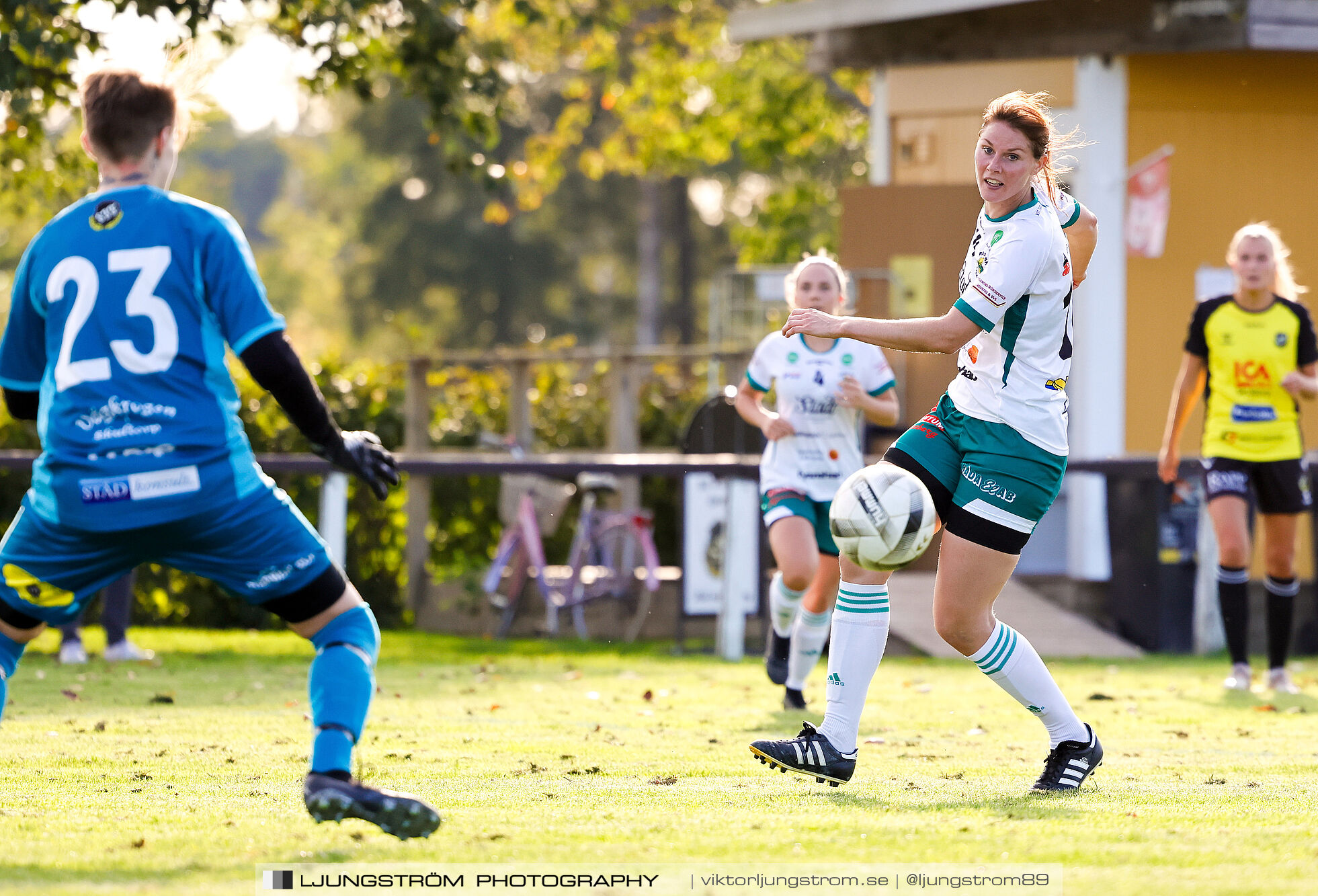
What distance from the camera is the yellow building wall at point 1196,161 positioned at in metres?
14.6

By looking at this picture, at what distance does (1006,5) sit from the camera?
48.5 ft

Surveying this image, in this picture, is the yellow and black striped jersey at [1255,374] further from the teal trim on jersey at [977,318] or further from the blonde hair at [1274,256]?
the teal trim on jersey at [977,318]

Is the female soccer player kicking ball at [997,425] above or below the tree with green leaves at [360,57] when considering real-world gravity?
below

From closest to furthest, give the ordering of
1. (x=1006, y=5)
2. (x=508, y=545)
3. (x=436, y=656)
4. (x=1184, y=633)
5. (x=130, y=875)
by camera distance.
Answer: (x=130, y=875) < (x=436, y=656) < (x=1184, y=633) < (x=508, y=545) < (x=1006, y=5)

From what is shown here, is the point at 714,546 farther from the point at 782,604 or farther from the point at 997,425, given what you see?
the point at 997,425

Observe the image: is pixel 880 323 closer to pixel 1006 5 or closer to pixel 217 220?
pixel 217 220

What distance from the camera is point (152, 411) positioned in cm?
407

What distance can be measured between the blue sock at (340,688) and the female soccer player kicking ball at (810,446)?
368 centimetres

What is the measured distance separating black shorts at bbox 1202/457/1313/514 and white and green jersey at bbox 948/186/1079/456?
3949 millimetres

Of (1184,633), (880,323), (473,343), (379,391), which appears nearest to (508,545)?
(379,391)

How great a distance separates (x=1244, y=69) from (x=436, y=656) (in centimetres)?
856

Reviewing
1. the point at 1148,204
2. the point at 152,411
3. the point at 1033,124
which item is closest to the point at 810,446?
the point at 1033,124

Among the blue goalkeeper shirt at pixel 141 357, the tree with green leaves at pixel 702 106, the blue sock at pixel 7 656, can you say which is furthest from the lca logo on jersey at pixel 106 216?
the tree with green leaves at pixel 702 106

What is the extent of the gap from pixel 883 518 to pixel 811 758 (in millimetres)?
811
